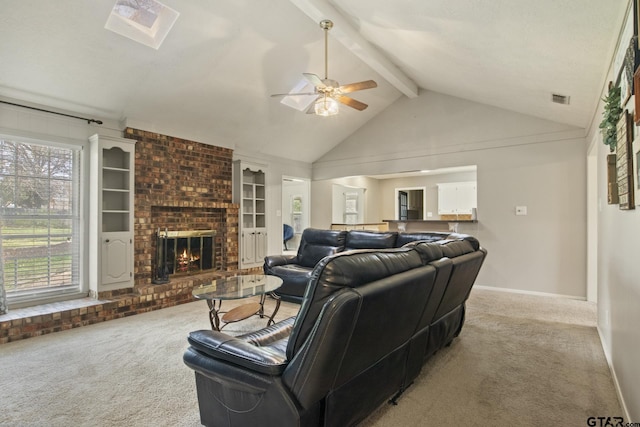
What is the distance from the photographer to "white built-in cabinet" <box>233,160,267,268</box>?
597cm

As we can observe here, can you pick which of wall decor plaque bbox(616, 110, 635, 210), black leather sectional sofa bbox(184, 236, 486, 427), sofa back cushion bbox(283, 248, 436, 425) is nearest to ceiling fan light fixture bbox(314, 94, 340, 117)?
black leather sectional sofa bbox(184, 236, 486, 427)

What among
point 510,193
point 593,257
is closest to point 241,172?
point 510,193

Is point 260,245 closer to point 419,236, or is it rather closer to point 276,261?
point 276,261

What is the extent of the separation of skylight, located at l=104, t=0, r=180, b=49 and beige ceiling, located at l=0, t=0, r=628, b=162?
0.08 meters

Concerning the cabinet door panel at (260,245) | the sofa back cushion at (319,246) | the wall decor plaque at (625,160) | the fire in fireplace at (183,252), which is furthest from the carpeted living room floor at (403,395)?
the cabinet door panel at (260,245)

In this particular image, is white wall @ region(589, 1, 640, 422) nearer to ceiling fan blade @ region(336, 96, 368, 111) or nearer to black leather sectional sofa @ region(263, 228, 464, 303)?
black leather sectional sofa @ region(263, 228, 464, 303)

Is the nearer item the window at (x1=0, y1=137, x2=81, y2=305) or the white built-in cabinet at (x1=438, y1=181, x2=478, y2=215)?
the window at (x1=0, y1=137, x2=81, y2=305)

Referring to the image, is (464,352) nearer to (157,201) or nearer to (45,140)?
(157,201)

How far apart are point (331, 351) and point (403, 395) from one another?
1160 millimetres

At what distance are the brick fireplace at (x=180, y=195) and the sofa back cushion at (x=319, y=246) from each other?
4.72 ft

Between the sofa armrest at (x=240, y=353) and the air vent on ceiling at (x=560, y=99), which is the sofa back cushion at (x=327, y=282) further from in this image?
the air vent on ceiling at (x=560, y=99)

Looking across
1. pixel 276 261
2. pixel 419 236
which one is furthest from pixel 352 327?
pixel 276 261

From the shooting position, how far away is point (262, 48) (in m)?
4.29

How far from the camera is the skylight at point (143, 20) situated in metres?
3.36
